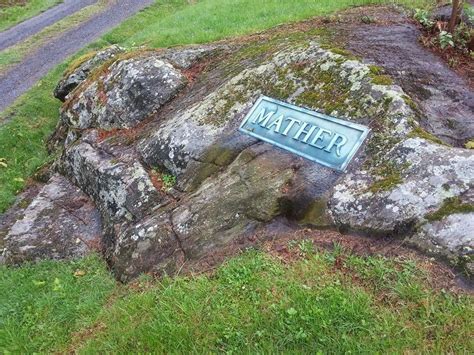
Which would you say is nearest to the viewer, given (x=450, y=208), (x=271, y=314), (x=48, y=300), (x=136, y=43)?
(x=271, y=314)

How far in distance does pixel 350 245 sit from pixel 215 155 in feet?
8.68

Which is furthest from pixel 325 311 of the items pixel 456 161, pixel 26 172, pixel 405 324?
pixel 26 172

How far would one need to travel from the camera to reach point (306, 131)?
6520 mm

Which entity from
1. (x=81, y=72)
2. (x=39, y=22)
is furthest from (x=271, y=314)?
(x=39, y=22)

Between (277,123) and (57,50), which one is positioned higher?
(277,123)

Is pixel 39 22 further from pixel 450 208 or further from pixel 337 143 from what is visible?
pixel 450 208

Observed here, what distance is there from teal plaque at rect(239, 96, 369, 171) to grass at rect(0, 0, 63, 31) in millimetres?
23948

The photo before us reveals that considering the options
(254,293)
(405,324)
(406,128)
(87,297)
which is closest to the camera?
(405,324)

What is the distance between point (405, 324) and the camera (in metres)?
4.42

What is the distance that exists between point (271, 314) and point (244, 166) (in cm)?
237

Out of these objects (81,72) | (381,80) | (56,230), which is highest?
(381,80)

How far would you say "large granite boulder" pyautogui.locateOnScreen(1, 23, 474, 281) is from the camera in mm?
5332

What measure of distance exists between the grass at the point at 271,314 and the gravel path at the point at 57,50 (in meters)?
11.5

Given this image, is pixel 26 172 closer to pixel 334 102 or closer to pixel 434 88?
pixel 334 102
